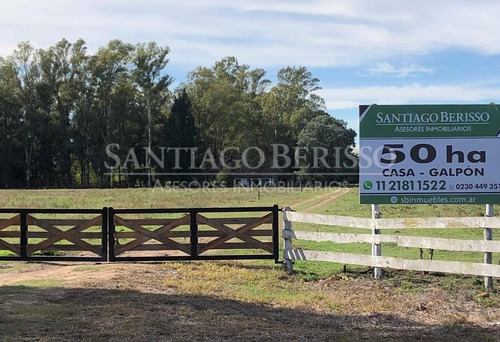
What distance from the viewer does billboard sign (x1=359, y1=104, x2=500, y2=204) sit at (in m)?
10.1

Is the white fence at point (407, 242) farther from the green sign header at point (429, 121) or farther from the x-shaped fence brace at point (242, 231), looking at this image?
the green sign header at point (429, 121)

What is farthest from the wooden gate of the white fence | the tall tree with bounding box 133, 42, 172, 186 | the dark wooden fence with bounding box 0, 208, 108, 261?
the tall tree with bounding box 133, 42, 172, 186

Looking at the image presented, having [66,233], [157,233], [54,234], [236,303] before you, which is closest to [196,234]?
[157,233]

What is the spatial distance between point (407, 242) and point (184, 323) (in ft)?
16.2

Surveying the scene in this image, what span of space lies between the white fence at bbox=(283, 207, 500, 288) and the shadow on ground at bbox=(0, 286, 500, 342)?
2.47 meters

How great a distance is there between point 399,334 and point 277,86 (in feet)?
311

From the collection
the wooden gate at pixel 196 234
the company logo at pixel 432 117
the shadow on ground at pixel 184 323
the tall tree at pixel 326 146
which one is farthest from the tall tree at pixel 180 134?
the shadow on ground at pixel 184 323

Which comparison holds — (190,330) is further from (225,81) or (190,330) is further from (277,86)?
(277,86)

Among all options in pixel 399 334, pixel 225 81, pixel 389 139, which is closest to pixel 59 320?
pixel 399 334

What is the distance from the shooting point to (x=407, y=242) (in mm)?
9688

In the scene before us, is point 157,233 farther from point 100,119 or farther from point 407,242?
point 100,119

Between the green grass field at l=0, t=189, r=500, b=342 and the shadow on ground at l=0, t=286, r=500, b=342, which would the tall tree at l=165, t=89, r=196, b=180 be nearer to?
the green grass field at l=0, t=189, r=500, b=342

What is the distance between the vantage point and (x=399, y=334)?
646cm

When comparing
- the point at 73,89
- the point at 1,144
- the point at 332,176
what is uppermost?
the point at 73,89
